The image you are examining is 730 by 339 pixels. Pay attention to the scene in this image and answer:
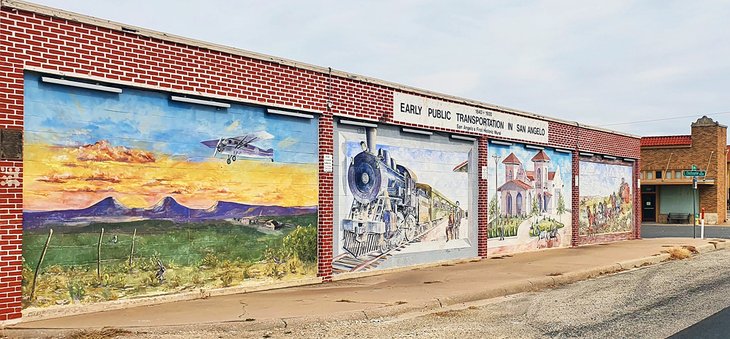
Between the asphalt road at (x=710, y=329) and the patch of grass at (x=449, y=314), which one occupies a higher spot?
the asphalt road at (x=710, y=329)

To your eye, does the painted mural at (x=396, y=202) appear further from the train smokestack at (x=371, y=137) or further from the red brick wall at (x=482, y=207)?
the red brick wall at (x=482, y=207)

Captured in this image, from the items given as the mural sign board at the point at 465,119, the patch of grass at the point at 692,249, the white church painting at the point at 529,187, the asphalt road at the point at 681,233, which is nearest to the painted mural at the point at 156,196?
the mural sign board at the point at 465,119

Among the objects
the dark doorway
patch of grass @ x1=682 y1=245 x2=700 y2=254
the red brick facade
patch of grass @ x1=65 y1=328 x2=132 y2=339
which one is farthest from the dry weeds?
the dark doorway

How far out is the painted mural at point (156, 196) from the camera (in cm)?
1012

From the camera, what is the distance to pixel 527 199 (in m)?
22.0

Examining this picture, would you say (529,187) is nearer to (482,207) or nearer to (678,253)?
(482,207)

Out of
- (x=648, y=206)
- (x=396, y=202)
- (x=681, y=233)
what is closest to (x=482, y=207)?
(x=396, y=202)

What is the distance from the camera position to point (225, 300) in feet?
38.7

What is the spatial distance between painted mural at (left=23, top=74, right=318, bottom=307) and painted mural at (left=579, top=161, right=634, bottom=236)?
47.8 ft

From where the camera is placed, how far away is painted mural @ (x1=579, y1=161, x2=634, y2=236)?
25688 mm

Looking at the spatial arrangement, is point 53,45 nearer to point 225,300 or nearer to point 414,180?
point 225,300

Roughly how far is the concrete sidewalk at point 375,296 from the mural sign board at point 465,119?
144 inches

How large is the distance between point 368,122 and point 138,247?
6.32m

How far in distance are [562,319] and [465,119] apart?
9165 mm
